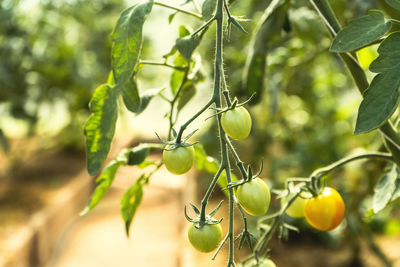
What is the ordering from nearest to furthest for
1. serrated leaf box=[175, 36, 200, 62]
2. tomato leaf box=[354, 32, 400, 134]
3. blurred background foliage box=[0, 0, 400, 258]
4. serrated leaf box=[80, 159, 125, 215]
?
tomato leaf box=[354, 32, 400, 134] → serrated leaf box=[175, 36, 200, 62] → serrated leaf box=[80, 159, 125, 215] → blurred background foliage box=[0, 0, 400, 258]

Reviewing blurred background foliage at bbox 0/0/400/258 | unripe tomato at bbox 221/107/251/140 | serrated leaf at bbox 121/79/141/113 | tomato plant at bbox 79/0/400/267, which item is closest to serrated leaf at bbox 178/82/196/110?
tomato plant at bbox 79/0/400/267

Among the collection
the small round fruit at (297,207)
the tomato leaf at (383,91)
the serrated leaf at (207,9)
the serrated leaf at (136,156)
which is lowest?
the small round fruit at (297,207)

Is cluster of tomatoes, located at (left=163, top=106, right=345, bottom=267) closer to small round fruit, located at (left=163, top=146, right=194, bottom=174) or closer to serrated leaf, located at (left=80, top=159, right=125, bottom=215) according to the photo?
small round fruit, located at (left=163, top=146, right=194, bottom=174)

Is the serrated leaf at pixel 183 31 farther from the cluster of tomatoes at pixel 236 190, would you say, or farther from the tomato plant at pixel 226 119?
the cluster of tomatoes at pixel 236 190

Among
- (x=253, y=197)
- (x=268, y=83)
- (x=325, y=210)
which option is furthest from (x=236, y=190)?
(x=268, y=83)

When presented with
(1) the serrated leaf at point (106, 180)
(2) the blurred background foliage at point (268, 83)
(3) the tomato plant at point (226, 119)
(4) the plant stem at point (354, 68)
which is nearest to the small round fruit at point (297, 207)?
(3) the tomato plant at point (226, 119)

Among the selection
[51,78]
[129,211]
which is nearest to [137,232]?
[51,78]

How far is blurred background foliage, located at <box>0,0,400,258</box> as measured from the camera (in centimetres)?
146

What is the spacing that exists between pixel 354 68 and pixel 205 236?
0.28 meters

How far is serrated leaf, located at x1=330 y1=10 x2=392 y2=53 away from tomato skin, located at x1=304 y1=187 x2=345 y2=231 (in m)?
0.22

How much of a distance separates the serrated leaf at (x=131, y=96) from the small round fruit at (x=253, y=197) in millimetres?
180

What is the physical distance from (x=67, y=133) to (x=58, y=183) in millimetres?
518

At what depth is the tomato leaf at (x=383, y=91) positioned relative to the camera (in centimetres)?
44

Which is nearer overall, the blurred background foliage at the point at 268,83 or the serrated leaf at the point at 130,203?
the serrated leaf at the point at 130,203
